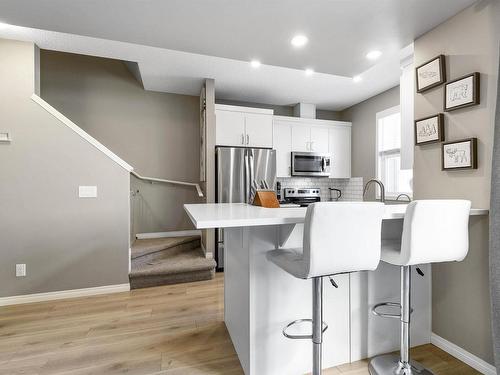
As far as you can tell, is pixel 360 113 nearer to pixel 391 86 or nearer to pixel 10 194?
pixel 391 86

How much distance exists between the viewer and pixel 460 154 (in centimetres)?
171

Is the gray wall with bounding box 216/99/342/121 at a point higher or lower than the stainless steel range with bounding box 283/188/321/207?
higher

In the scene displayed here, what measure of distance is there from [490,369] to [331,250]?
1432 millimetres

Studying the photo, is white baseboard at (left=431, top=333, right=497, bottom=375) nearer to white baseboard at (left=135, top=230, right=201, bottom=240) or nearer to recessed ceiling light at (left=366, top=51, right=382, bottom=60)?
recessed ceiling light at (left=366, top=51, right=382, bottom=60)

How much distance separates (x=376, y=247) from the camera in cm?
125

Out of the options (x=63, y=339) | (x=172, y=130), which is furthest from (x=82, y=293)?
(x=172, y=130)

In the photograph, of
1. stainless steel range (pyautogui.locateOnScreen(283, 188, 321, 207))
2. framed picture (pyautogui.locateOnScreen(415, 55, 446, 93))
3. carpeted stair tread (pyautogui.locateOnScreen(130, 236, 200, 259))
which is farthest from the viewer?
stainless steel range (pyautogui.locateOnScreen(283, 188, 321, 207))

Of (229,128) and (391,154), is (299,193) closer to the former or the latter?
(391,154)

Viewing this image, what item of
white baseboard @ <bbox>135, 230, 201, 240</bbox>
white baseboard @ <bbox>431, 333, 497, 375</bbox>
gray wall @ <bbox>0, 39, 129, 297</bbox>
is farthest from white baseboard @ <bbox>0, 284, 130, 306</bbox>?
white baseboard @ <bbox>431, 333, 497, 375</bbox>

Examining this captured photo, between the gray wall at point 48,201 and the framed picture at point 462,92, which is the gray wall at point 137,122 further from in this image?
the framed picture at point 462,92

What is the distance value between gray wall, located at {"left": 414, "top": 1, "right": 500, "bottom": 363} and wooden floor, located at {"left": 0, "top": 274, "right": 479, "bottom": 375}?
24 centimetres

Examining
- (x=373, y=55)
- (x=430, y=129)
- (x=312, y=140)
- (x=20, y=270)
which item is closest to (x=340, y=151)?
(x=312, y=140)

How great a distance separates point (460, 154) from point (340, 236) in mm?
1214

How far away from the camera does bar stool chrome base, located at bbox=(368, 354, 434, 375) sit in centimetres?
156
